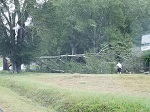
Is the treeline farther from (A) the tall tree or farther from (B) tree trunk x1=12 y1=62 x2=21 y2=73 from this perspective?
(B) tree trunk x1=12 y1=62 x2=21 y2=73

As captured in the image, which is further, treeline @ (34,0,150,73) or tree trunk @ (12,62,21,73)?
tree trunk @ (12,62,21,73)

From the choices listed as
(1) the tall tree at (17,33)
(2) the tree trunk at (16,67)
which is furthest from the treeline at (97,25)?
(2) the tree trunk at (16,67)

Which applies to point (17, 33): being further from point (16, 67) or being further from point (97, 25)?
point (97, 25)

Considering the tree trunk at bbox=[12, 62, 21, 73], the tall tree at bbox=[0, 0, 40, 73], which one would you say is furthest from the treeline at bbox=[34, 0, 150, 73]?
the tree trunk at bbox=[12, 62, 21, 73]

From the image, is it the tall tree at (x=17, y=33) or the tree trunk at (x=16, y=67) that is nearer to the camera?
the tall tree at (x=17, y=33)

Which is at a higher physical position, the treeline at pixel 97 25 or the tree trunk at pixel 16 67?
the treeline at pixel 97 25

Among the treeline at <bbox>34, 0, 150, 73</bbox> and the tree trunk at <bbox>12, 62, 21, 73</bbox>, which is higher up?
the treeline at <bbox>34, 0, 150, 73</bbox>

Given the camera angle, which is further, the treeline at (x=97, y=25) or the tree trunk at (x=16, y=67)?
the tree trunk at (x=16, y=67)

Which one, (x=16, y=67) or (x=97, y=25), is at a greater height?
(x=97, y=25)

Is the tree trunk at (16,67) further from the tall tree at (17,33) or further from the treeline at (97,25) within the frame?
the treeline at (97,25)

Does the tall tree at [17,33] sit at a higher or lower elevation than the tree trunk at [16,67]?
higher

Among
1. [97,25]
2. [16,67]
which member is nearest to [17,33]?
[16,67]

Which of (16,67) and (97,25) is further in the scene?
(97,25)

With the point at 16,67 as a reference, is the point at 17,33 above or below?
above
